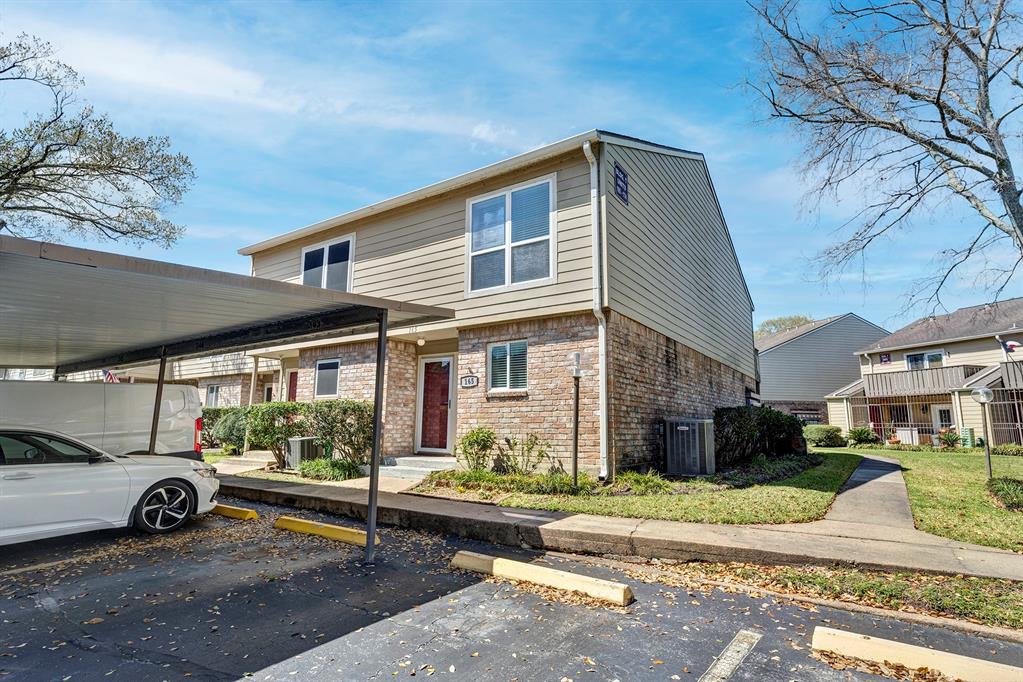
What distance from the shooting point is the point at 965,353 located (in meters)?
23.8

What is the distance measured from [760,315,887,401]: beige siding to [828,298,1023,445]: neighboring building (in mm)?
4706

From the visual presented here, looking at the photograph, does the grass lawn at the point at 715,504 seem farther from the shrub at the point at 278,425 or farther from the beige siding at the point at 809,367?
the beige siding at the point at 809,367

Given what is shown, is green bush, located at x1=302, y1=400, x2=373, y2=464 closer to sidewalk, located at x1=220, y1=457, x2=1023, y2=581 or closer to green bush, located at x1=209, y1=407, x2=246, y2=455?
sidewalk, located at x1=220, y1=457, x2=1023, y2=581

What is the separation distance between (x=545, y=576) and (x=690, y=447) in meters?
5.82

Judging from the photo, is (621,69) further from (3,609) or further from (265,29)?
(3,609)

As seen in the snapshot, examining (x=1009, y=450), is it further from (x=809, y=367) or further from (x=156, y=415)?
(x=156, y=415)

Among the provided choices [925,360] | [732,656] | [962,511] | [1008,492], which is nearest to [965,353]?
[925,360]

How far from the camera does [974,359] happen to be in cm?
2333

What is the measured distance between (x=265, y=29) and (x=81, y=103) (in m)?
8.35

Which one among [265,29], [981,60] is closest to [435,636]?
[265,29]

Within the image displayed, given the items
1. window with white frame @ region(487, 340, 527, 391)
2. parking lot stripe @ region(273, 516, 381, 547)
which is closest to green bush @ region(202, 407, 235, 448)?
window with white frame @ region(487, 340, 527, 391)

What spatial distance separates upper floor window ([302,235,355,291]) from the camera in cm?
1240

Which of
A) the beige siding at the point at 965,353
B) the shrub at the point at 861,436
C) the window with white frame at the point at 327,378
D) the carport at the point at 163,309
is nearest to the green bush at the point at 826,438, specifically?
the shrub at the point at 861,436

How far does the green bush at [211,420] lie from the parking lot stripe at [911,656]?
16.4 metres
